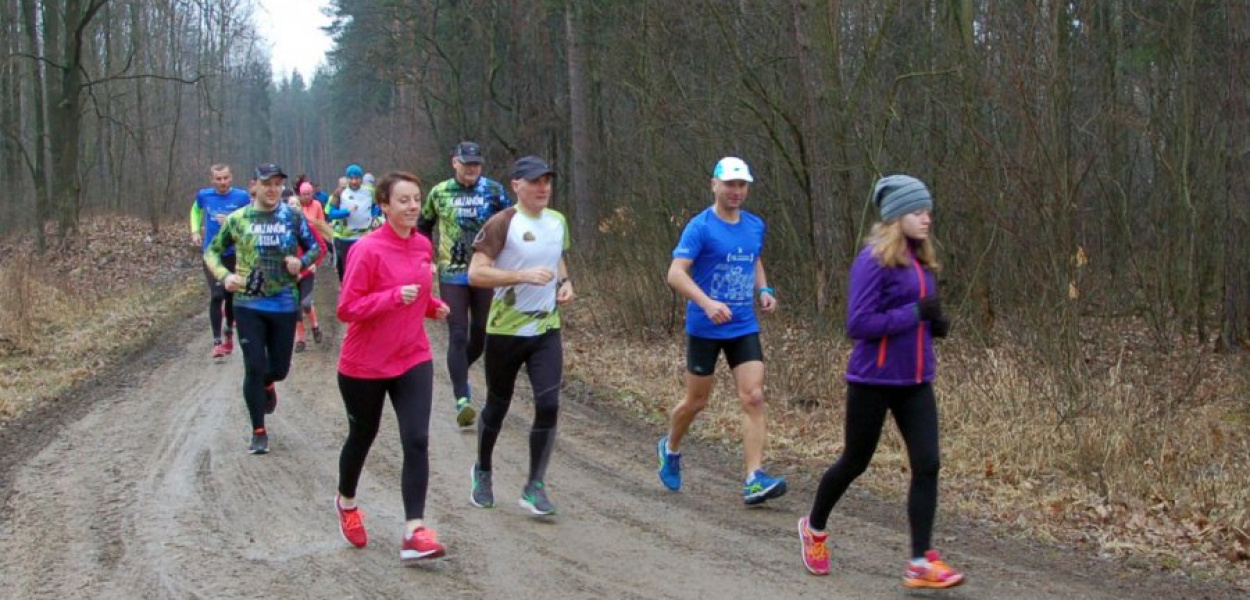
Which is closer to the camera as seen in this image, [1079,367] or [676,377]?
[1079,367]

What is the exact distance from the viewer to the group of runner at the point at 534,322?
5305 mm

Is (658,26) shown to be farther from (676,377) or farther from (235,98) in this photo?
(235,98)

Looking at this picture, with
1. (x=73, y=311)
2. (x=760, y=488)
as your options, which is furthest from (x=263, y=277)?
(x=73, y=311)

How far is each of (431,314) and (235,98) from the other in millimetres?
75919

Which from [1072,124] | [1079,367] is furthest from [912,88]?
[1079,367]

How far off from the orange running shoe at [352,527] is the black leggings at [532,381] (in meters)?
1.05

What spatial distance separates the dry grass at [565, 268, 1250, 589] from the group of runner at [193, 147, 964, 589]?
158 cm

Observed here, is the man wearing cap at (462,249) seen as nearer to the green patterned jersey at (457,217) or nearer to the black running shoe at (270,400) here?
the green patterned jersey at (457,217)

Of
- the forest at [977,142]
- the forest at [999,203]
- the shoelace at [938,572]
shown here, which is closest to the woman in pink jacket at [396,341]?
the shoelace at [938,572]

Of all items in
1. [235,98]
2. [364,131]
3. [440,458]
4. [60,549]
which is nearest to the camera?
[60,549]

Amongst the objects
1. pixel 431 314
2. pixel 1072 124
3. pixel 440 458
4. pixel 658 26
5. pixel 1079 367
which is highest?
pixel 658 26

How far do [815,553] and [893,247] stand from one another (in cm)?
159

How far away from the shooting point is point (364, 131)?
56875 mm

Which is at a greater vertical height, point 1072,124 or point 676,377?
point 1072,124
